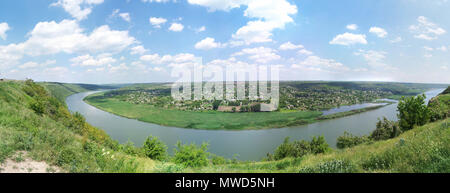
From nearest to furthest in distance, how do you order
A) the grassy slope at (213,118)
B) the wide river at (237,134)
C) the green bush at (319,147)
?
the green bush at (319,147) < the wide river at (237,134) < the grassy slope at (213,118)

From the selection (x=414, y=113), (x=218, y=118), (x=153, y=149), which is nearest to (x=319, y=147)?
(x=414, y=113)

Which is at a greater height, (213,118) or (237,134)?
(213,118)

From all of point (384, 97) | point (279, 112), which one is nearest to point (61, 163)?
point (279, 112)

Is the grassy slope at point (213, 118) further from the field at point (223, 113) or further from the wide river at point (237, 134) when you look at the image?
the wide river at point (237, 134)

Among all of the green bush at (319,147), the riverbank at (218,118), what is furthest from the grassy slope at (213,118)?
A: the green bush at (319,147)

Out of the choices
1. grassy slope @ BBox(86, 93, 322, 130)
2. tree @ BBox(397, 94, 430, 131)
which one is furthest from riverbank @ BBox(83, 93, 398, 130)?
tree @ BBox(397, 94, 430, 131)

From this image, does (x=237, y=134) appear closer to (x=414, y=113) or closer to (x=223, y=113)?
(x=223, y=113)
